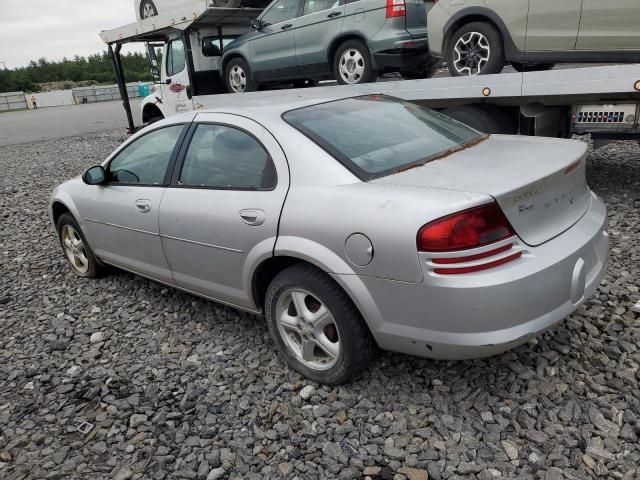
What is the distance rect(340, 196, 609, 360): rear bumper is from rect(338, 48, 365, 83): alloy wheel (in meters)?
4.71

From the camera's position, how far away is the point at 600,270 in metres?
2.72

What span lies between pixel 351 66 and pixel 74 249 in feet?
13.1

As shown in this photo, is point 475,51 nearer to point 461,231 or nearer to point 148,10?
point 461,231

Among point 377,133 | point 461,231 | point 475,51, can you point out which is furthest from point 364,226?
point 475,51

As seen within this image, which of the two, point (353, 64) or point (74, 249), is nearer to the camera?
point (74, 249)

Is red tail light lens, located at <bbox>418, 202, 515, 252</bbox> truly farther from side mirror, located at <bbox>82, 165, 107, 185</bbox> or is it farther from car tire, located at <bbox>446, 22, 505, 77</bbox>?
car tire, located at <bbox>446, 22, 505, 77</bbox>

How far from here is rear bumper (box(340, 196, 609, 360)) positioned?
87.8 inches

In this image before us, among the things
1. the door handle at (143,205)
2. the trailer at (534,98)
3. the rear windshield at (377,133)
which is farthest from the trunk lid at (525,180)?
the door handle at (143,205)

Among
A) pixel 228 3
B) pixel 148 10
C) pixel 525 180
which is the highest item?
pixel 148 10

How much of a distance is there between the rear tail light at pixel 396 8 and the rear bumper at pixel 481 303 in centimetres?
451

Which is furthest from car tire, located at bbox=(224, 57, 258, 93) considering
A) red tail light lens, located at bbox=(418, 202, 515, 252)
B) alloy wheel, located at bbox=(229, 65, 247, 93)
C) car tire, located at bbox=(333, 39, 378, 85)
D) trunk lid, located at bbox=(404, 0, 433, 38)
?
red tail light lens, located at bbox=(418, 202, 515, 252)

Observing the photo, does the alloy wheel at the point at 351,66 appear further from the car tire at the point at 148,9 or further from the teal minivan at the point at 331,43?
the car tire at the point at 148,9

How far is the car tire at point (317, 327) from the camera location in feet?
8.62

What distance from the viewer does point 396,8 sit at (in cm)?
625
